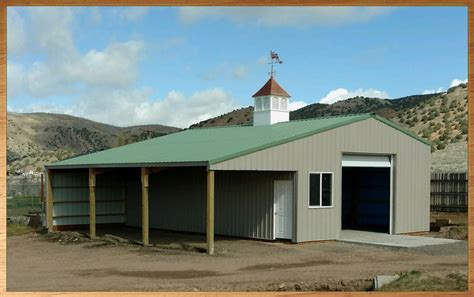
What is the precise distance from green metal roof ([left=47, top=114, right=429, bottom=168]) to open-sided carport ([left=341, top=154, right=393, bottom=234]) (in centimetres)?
246

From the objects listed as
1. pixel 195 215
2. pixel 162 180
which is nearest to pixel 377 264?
pixel 195 215

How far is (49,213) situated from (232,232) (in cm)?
699

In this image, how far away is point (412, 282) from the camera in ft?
35.2

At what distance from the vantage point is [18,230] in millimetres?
24406

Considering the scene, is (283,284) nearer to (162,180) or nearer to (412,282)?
(412,282)

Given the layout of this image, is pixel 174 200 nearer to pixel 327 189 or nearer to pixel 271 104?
pixel 271 104

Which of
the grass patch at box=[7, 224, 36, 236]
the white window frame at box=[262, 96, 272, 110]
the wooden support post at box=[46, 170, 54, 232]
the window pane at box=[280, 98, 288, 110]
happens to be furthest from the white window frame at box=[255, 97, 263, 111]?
the grass patch at box=[7, 224, 36, 236]

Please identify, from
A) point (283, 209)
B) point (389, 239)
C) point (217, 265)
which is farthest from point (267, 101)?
point (217, 265)

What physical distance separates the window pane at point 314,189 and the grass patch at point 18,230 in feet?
34.2

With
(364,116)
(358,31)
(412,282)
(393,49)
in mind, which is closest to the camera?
(412,282)

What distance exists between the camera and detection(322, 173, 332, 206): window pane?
1852cm

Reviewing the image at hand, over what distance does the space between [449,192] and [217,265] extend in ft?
40.5

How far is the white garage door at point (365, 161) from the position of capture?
1922cm
